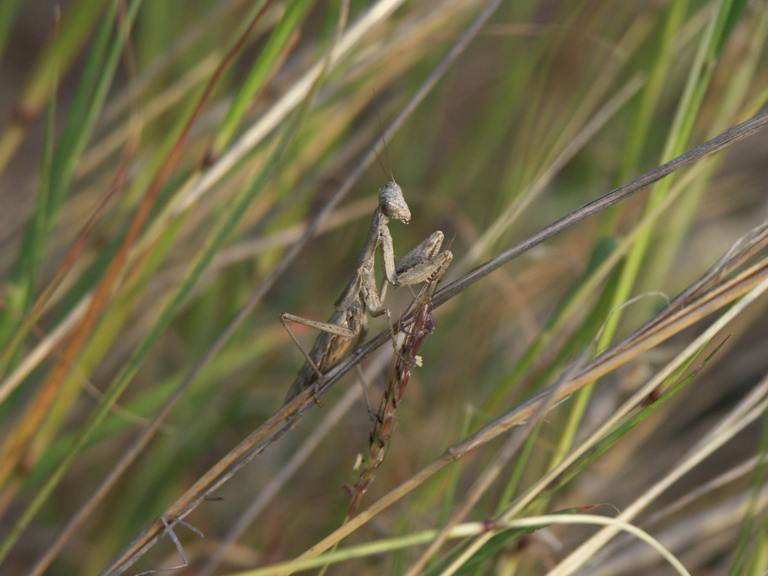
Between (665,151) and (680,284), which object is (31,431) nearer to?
(665,151)

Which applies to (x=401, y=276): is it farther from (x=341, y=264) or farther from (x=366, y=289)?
(x=341, y=264)

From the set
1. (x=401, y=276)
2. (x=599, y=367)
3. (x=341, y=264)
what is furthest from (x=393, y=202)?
(x=341, y=264)

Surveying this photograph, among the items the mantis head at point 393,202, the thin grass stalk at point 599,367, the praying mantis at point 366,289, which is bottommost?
the thin grass stalk at point 599,367

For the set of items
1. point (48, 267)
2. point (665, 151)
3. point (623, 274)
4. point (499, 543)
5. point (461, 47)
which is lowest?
point (499, 543)

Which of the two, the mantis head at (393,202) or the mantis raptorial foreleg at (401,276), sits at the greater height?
the mantis head at (393,202)

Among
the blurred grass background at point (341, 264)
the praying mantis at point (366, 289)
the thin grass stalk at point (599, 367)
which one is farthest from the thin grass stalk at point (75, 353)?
the thin grass stalk at point (599, 367)

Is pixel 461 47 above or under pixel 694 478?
above

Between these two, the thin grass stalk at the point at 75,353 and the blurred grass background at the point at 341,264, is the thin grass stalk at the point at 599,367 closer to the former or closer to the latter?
the blurred grass background at the point at 341,264

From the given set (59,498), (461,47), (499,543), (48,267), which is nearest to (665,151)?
(461,47)
